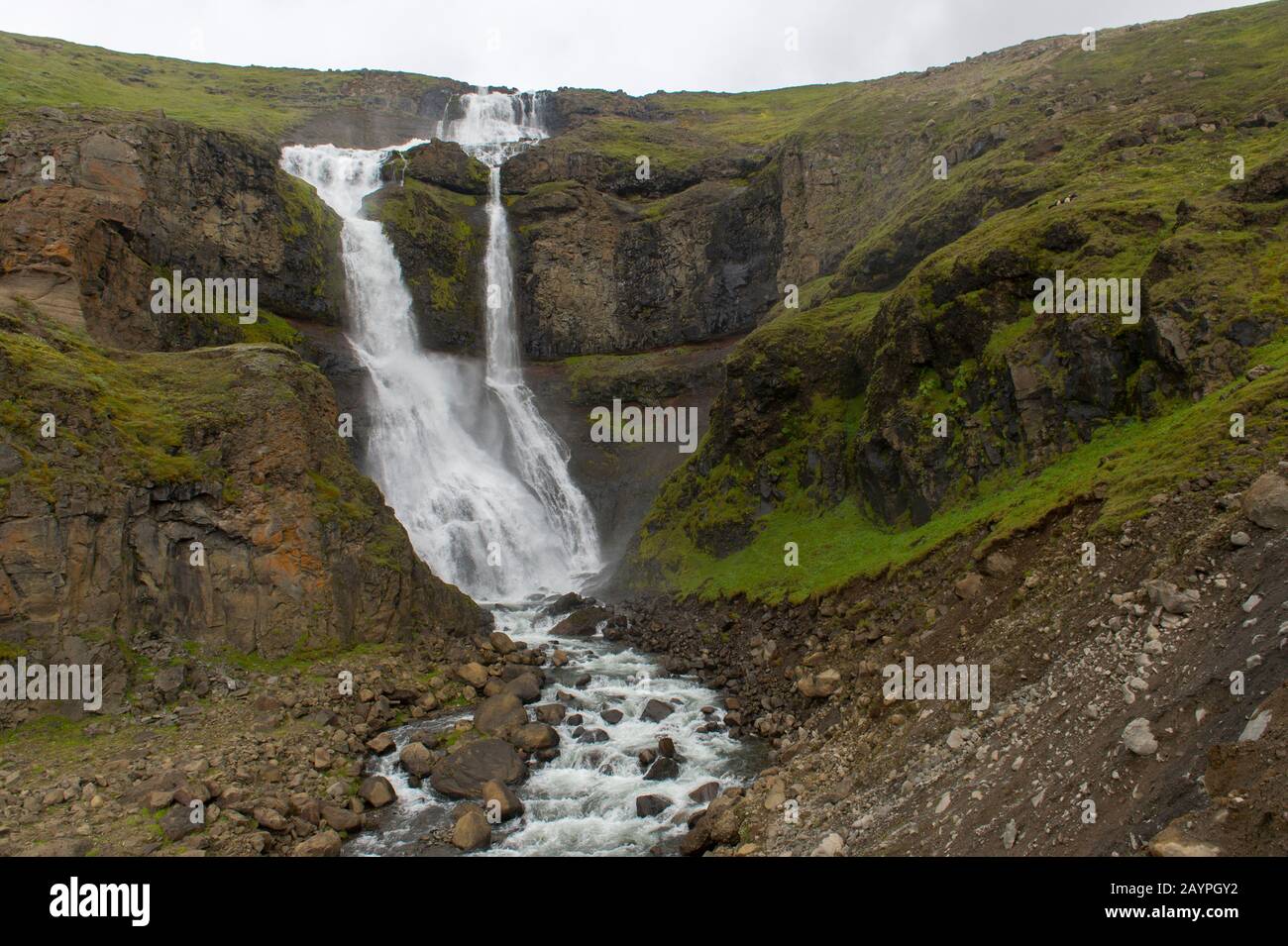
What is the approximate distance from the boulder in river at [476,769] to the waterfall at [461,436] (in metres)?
18.8

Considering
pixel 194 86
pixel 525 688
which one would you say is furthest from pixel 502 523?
pixel 194 86

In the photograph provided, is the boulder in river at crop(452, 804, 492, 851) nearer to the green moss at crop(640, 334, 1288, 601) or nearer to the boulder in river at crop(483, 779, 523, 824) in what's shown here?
the boulder in river at crop(483, 779, 523, 824)

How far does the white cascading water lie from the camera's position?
51.5 ft

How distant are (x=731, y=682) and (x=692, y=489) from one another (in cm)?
1525

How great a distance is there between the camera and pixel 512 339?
189 ft

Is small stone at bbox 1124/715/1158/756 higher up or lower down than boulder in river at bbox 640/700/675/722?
higher up

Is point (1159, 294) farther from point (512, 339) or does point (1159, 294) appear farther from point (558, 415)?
point (512, 339)

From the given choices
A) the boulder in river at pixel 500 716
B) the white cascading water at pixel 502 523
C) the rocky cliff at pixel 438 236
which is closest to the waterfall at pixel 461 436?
the white cascading water at pixel 502 523

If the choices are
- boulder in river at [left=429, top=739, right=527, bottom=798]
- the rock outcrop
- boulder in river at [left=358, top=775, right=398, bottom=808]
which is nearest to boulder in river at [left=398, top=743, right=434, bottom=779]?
boulder in river at [left=429, top=739, right=527, bottom=798]

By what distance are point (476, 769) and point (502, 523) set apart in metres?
24.3

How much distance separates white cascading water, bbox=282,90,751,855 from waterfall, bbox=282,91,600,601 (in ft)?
0.29
